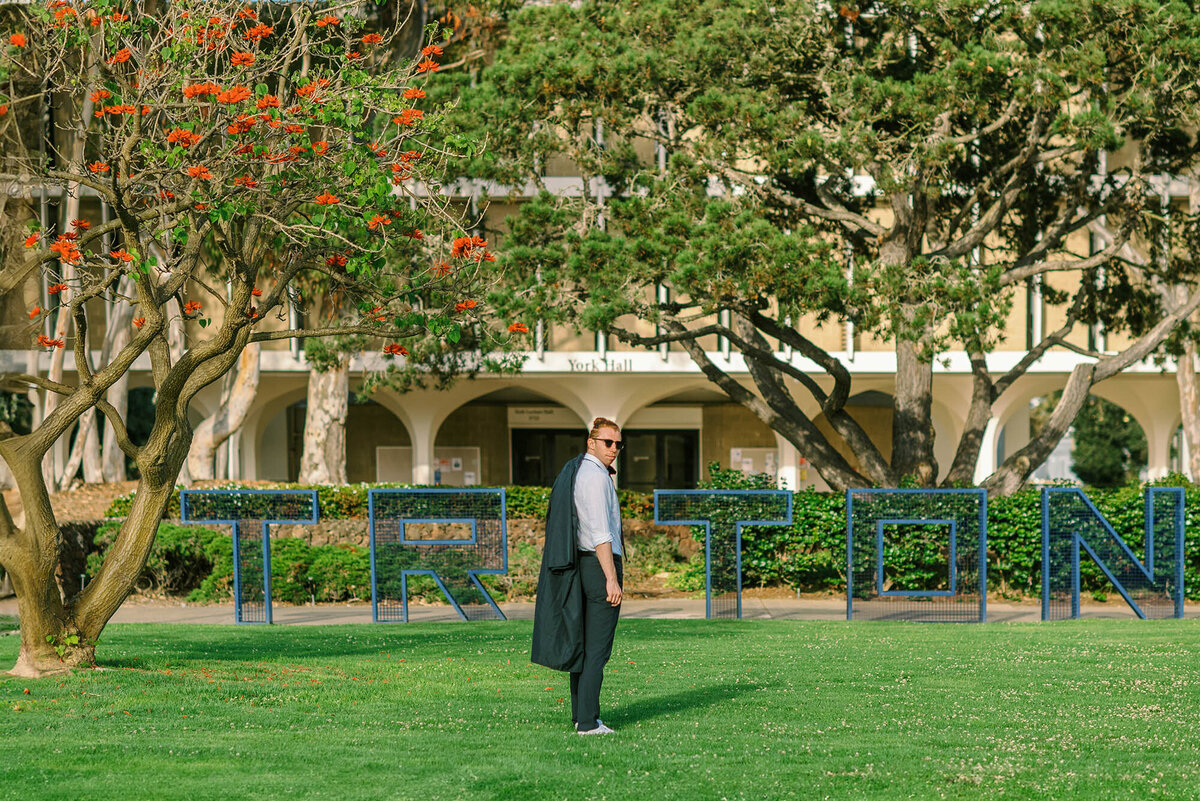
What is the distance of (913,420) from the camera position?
19266 mm

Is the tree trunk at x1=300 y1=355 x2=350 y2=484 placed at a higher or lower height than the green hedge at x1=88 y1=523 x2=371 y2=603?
higher

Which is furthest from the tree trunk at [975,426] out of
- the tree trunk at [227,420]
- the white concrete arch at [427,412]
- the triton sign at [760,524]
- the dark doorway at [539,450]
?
the dark doorway at [539,450]

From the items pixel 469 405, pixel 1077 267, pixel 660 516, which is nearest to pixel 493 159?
pixel 660 516

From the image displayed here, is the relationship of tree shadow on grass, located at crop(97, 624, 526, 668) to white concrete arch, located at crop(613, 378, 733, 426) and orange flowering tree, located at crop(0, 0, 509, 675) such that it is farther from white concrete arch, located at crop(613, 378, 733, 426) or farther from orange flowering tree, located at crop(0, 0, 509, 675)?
white concrete arch, located at crop(613, 378, 733, 426)

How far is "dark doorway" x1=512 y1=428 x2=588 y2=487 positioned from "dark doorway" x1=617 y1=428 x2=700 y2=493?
1419 mm

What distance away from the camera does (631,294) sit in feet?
53.2

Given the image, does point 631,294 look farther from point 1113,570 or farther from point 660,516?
point 1113,570

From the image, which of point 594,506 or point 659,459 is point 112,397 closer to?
point 659,459

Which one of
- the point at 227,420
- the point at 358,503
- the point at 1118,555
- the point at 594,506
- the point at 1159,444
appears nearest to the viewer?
the point at 594,506

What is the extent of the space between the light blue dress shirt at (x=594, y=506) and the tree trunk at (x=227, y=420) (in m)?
19.4

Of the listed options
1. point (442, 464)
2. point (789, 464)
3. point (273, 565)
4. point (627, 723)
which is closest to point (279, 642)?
point (273, 565)

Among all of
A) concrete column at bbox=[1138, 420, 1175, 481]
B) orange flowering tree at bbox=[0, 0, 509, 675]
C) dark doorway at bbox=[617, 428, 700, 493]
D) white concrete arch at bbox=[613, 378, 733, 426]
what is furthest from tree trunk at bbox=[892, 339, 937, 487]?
dark doorway at bbox=[617, 428, 700, 493]

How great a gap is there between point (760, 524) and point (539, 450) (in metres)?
20.5

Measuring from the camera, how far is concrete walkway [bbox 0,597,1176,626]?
53.2 ft
